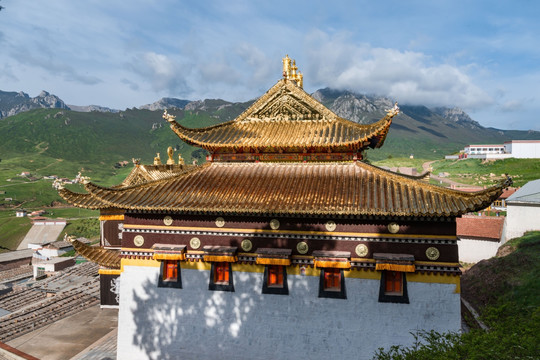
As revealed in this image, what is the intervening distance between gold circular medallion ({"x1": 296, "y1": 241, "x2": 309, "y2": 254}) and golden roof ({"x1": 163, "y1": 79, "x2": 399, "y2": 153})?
3812mm

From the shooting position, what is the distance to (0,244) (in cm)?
6800

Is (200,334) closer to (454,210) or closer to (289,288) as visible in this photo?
(289,288)

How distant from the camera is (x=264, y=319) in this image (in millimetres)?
12320

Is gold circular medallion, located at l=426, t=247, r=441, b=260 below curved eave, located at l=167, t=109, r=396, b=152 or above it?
below

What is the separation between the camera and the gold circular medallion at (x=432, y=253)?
1130 centimetres

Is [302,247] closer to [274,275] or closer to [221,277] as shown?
[274,275]

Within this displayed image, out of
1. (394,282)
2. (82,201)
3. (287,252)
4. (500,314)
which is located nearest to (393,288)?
(394,282)

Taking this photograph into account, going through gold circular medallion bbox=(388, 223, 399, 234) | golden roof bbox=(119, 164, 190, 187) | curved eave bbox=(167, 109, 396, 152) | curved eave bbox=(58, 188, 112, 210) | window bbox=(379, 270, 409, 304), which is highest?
curved eave bbox=(167, 109, 396, 152)

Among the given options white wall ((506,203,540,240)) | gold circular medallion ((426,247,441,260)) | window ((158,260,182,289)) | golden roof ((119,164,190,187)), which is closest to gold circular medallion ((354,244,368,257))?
gold circular medallion ((426,247,441,260))

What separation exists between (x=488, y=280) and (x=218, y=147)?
2329 cm

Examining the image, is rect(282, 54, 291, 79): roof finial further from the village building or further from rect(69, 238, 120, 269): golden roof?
the village building

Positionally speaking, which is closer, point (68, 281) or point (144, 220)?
point (144, 220)

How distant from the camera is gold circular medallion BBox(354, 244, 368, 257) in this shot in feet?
38.5

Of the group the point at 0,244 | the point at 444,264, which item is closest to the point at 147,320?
the point at 444,264
